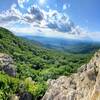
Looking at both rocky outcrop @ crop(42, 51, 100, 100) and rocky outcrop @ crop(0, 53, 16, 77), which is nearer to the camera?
rocky outcrop @ crop(42, 51, 100, 100)

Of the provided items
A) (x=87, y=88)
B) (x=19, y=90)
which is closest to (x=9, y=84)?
(x=19, y=90)

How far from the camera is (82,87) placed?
2381 inches

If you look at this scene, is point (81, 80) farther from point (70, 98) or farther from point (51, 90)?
point (51, 90)

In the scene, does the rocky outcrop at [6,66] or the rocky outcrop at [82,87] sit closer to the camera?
the rocky outcrop at [82,87]

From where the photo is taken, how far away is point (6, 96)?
94.3m

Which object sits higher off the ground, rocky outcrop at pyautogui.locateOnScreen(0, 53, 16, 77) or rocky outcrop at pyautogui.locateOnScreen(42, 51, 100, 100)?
A: rocky outcrop at pyautogui.locateOnScreen(42, 51, 100, 100)

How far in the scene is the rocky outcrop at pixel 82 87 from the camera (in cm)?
4976

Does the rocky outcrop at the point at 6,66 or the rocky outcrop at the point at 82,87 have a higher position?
the rocky outcrop at the point at 82,87

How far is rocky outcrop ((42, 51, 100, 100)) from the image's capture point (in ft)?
163

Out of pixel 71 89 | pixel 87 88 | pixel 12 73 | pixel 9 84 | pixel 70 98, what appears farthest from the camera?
pixel 12 73

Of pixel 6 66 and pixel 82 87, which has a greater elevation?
pixel 82 87

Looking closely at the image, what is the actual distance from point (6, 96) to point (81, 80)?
37071 mm

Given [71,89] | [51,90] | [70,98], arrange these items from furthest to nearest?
[51,90] < [71,89] < [70,98]

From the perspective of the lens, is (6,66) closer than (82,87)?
No
